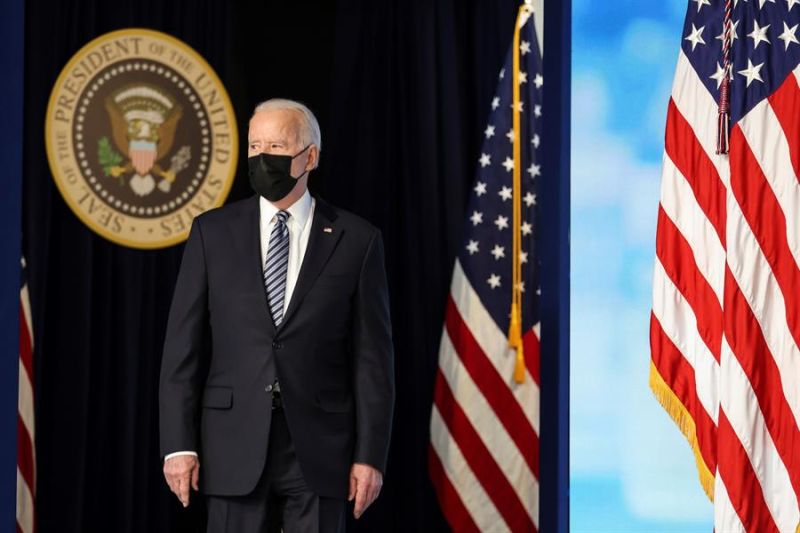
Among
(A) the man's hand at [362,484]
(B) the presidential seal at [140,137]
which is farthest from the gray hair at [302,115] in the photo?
(B) the presidential seal at [140,137]

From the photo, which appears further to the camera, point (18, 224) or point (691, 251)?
point (691, 251)

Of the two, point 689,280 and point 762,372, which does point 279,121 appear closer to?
point 689,280

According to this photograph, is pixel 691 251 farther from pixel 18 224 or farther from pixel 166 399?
pixel 18 224

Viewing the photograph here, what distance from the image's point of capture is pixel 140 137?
13.9 feet

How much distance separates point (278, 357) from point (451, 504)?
139 cm

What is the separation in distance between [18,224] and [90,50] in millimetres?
1156

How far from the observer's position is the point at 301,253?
3279 mm

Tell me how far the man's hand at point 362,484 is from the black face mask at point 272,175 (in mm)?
747

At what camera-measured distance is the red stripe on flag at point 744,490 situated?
3410mm

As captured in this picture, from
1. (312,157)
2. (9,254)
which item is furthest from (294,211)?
(9,254)

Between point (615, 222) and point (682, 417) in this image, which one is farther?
point (615, 222)

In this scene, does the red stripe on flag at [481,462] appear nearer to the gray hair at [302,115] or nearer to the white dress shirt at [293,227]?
the white dress shirt at [293,227]

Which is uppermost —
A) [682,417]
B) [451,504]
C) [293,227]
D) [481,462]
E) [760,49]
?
[760,49]

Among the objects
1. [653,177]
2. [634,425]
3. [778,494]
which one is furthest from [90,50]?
[778,494]
